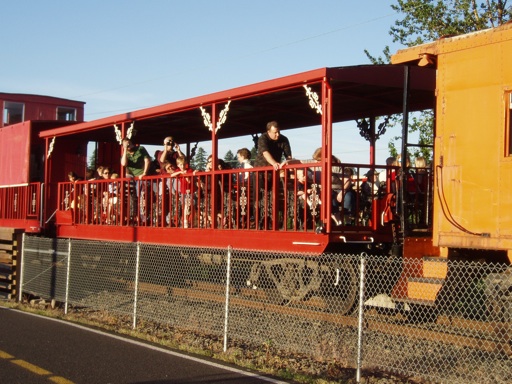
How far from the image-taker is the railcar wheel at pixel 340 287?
9977 mm

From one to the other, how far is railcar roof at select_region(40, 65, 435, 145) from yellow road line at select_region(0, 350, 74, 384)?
196 inches

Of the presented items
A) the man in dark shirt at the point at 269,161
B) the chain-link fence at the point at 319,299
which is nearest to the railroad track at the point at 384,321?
the chain-link fence at the point at 319,299

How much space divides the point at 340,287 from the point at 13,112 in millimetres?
15157

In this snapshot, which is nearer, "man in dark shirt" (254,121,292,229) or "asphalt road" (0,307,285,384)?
"asphalt road" (0,307,285,384)

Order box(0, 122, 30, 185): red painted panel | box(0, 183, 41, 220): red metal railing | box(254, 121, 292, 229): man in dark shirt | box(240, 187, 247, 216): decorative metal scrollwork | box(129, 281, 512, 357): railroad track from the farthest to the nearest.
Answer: box(0, 122, 30, 185): red painted panel, box(0, 183, 41, 220): red metal railing, box(240, 187, 247, 216): decorative metal scrollwork, box(254, 121, 292, 229): man in dark shirt, box(129, 281, 512, 357): railroad track

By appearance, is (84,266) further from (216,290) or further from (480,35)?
(480,35)

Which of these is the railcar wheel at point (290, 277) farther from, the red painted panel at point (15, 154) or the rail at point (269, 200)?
the red painted panel at point (15, 154)

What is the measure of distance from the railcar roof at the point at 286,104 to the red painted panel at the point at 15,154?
1255 mm

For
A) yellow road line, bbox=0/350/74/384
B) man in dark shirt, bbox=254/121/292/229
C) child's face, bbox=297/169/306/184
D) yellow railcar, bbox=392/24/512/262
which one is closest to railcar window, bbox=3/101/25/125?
man in dark shirt, bbox=254/121/292/229

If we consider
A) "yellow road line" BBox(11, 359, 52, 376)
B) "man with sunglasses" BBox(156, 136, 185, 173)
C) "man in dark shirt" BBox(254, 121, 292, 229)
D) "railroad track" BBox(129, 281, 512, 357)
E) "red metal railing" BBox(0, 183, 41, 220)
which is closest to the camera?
"yellow road line" BBox(11, 359, 52, 376)

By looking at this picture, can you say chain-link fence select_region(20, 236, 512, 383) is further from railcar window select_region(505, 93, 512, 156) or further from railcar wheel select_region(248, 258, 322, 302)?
railcar window select_region(505, 93, 512, 156)

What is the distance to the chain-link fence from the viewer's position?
307 inches

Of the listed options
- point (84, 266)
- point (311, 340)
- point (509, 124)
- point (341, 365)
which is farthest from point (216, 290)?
point (509, 124)

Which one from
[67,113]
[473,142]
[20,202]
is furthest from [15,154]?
[473,142]
